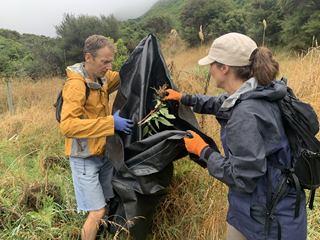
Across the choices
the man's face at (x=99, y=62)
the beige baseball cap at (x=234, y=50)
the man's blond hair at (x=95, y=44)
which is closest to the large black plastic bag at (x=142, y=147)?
the man's face at (x=99, y=62)

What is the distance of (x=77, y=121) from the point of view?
1.61 metres

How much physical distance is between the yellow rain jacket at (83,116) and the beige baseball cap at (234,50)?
993 mm

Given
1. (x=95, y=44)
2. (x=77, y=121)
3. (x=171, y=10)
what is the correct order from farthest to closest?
(x=171, y=10) < (x=95, y=44) < (x=77, y=121)

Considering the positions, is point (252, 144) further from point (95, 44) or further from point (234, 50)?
point (95, 44)

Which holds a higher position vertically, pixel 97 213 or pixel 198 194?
pixel 97 213

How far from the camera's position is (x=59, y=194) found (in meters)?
2.66

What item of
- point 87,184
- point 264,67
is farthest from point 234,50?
point 87,184

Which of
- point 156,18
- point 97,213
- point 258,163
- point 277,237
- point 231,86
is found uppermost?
point 156,18

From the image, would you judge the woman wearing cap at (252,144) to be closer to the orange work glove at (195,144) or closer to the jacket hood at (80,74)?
the orange work glove at (195,144)

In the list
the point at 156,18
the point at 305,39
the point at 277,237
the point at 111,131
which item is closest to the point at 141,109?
the point at 111,131

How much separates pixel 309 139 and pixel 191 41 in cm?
1569

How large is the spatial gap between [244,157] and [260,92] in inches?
14.8

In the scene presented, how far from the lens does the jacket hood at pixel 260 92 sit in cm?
110

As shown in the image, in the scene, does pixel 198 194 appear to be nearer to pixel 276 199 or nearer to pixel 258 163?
pixel 276 199
